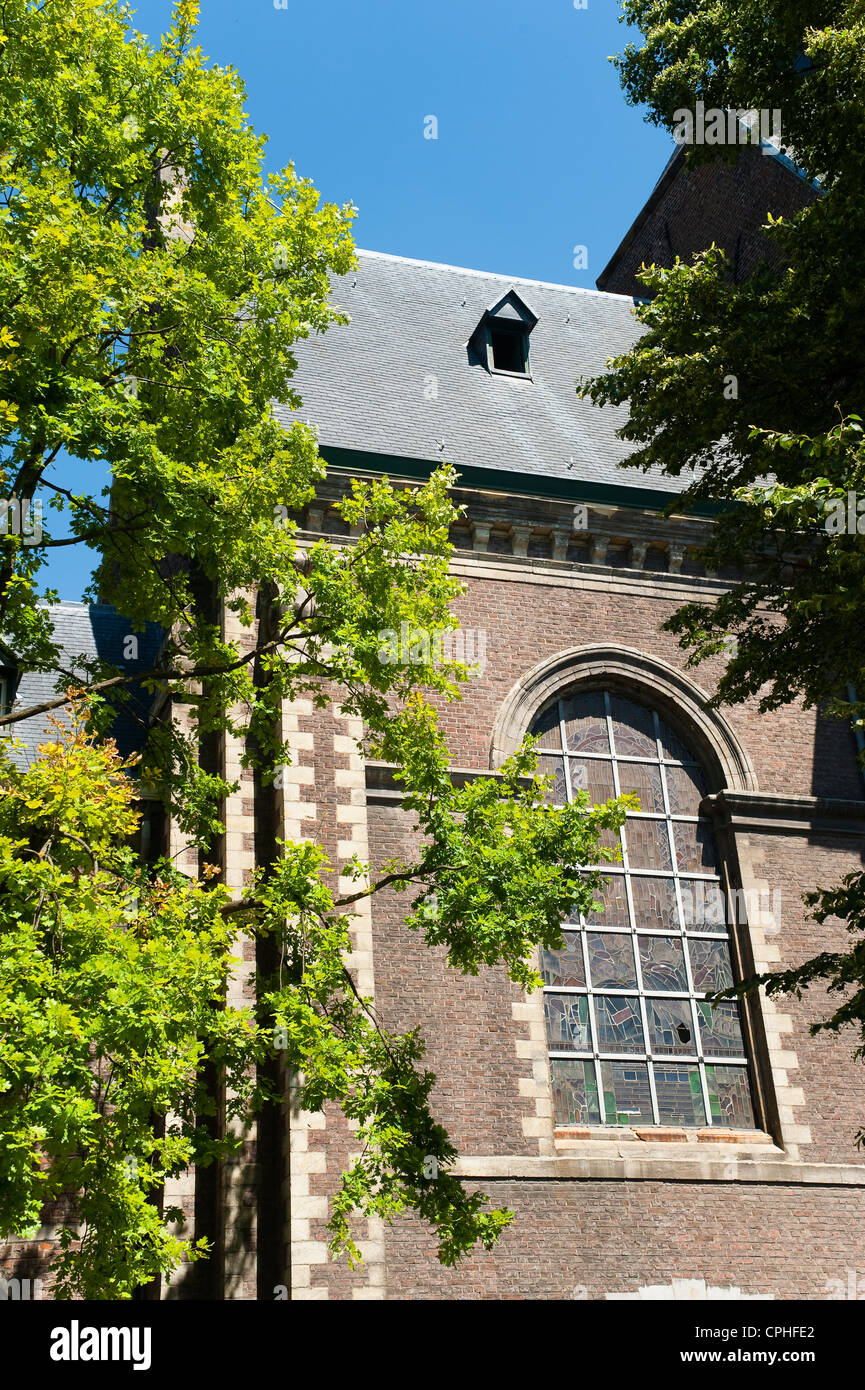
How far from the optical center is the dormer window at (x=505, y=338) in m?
18.7

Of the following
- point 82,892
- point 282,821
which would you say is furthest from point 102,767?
point 282,821

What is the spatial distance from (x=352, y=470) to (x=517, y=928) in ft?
24.7

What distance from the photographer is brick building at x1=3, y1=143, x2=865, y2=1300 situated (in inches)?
464

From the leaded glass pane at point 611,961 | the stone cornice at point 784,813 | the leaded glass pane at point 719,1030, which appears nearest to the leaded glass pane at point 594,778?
the stone cornice at point 784,813

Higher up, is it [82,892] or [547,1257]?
[82,892]

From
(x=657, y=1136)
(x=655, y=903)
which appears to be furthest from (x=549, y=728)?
(x=657, y=1136)

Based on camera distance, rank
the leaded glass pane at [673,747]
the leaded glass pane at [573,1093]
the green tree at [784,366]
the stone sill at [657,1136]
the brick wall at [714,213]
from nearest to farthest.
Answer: the green tree at [784,366] → the stone sill at [657,1136] → the leaded glass pane at [573,1093] → the leaded glass pane at [673,747] → the brick wall at [714,213]

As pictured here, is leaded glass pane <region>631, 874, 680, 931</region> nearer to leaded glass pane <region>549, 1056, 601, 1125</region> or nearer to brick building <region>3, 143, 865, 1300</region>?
brick building <region>3, 143, 865, 1300</region>

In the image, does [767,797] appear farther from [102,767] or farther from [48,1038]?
[48,1038]

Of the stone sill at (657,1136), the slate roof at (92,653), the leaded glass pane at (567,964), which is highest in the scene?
the slate roof at (92,653)

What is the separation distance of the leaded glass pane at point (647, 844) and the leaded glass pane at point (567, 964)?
118 cm

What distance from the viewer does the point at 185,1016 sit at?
7355 millimetres

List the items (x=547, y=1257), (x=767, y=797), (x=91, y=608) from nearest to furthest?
(x=547, y=1257), (x=767, y=797), (x=91, y=608)

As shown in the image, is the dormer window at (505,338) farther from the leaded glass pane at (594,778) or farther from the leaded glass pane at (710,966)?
the leaded glass pane at (710,966)
